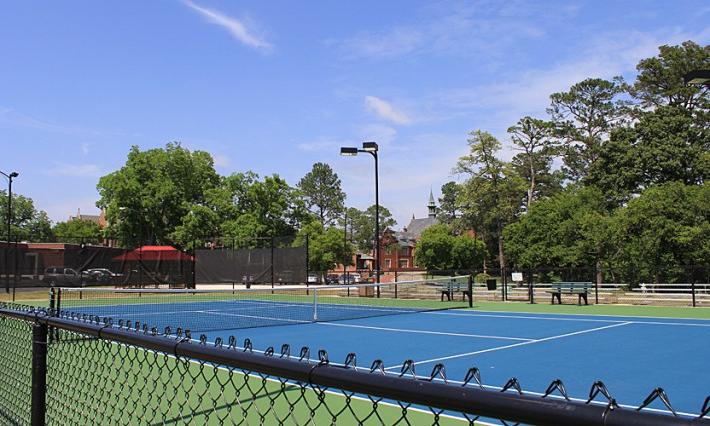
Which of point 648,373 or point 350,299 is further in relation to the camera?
point 350,299

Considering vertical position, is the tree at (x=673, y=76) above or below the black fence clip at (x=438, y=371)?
above

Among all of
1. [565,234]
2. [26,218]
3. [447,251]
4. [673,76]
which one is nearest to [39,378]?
[565,234]

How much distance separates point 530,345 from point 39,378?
10.9m

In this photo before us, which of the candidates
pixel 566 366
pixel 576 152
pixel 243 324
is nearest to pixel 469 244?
pixel 576 152

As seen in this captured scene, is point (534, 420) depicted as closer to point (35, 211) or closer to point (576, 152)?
point (576, 152)

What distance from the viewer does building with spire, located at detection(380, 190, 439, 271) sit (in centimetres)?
10594

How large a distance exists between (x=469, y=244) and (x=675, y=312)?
143 ft

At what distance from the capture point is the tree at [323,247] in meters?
68.0

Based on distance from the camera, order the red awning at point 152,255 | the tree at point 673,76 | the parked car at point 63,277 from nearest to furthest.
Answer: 1. the parked car at point 63,277
2. the red awning at point 152,255
3. the tree at point 673,76

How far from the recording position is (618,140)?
147ft

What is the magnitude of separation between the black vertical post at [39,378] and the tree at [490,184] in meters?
57.2

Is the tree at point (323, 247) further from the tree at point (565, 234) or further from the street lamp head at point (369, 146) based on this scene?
the street lamp head at point (369, 146)

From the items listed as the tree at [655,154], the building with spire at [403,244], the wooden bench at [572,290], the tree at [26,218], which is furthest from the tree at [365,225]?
the wooden bench at [572,290]

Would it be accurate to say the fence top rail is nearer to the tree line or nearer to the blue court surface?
the blue court surface
